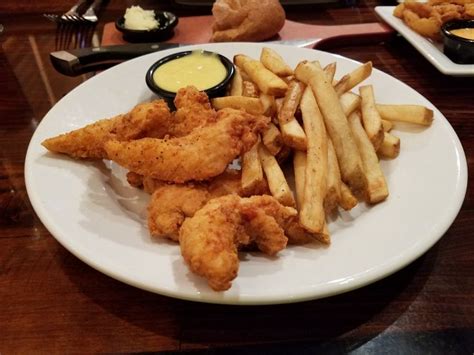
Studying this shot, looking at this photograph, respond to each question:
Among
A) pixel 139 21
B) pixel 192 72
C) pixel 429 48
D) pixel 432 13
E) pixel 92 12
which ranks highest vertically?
pixel 432 13

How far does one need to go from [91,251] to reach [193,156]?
44cm

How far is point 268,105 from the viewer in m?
1.78

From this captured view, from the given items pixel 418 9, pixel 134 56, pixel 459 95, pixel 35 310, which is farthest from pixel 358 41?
pixel 35 310

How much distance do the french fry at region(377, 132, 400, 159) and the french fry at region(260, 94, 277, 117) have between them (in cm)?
46

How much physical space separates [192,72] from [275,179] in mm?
941

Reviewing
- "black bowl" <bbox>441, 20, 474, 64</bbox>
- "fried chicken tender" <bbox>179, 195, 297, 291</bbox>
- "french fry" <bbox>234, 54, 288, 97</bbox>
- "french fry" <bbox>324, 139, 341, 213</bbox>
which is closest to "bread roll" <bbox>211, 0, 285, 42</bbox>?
"french fry" <bbox>234, 54, 288, 97</bbox>

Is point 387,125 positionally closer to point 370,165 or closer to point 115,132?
point 370,165

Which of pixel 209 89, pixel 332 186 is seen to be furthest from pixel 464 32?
pixel 332 186

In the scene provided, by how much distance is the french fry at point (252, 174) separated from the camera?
152 centimetres

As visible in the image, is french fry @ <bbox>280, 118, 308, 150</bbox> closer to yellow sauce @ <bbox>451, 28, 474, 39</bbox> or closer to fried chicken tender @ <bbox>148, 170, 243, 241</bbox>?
fried chicken tender @ <bbox>148, 170, 243, 241</bbox>

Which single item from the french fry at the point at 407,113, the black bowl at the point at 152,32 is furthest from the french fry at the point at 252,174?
the black bowl at the point at 152,32

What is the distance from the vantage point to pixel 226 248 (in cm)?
117

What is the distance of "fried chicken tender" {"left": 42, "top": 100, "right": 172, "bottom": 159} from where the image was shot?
1585mm

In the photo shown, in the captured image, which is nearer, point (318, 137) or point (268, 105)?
point (318, 137)
